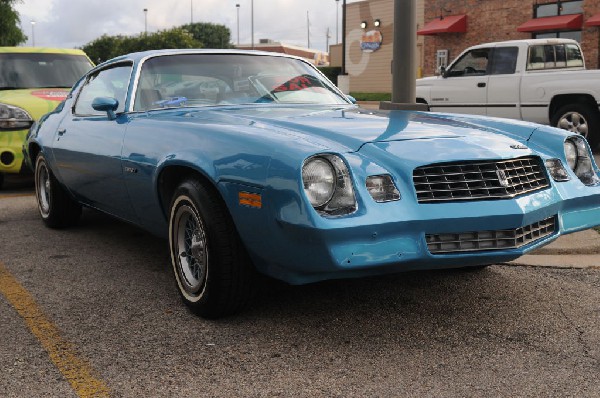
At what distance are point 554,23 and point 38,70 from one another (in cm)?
1924

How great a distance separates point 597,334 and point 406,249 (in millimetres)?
1114

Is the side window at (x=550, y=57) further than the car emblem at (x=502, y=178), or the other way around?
the side window at (x=550, y=57)

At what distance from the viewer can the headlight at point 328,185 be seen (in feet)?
10.1

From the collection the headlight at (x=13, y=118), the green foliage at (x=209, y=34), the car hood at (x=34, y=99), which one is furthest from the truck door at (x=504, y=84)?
the green foliage at (x=209, y=34)

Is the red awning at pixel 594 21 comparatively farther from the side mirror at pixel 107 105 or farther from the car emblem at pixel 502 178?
the car emblem at pixel 502 178

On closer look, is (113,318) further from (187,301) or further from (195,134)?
(195,134)

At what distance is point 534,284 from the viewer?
14.1 ft

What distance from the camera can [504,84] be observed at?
11789mm

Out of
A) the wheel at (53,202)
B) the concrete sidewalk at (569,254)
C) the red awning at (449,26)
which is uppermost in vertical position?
the red awning at (449,26)

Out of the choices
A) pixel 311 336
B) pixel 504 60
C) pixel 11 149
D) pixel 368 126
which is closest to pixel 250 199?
pixel 311 336

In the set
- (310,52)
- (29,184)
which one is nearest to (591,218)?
(29,184)

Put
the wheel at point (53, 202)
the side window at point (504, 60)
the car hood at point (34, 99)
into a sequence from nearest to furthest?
the wheel at point (53, 202) < the car hood at point (34, 99) < the side window at point (504, 60)

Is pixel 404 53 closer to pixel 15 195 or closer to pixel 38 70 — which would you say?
pixel 15 195

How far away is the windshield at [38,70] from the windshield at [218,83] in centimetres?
500
